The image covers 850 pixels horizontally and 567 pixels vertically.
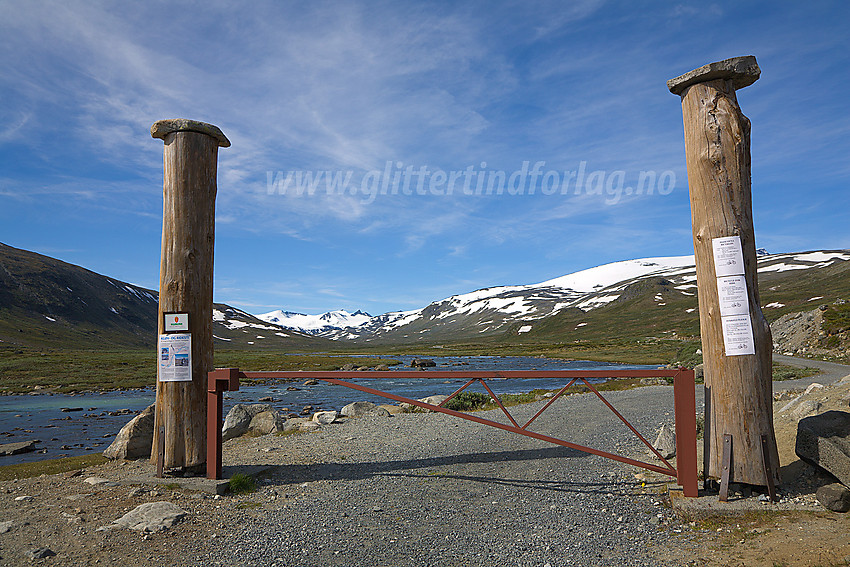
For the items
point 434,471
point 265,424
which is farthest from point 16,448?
point 434,471

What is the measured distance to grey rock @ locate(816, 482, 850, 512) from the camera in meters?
6.89

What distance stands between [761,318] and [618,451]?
553 cm

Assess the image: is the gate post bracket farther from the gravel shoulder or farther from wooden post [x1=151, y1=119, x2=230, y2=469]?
the gravel shoulder

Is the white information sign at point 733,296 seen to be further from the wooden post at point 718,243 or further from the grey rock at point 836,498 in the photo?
the grey rock at point 836,498

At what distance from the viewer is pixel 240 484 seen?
921cm

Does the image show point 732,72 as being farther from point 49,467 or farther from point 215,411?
point 49,467

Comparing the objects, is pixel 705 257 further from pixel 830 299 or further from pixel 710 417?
pixel 830 299

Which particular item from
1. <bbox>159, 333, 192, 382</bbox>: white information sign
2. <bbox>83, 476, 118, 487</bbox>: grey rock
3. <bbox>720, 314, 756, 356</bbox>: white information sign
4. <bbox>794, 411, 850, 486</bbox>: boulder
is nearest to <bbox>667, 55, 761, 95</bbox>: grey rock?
<bbox>720, 314, 756, 356</bbox>: white information sign

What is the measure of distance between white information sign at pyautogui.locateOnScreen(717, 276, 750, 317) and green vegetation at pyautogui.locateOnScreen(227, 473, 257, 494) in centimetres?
836

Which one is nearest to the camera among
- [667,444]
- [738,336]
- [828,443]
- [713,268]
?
[828,443]

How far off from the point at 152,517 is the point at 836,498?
940cm

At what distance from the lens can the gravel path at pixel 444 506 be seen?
258 inches

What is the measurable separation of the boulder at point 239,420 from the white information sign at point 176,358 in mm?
6886

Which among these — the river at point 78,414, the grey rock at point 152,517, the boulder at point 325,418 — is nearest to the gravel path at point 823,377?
the river at point 78,414
